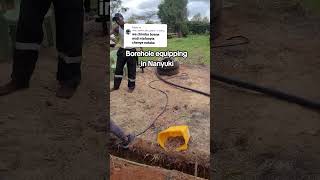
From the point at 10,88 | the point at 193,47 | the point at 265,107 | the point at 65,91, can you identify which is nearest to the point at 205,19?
the point at 193,47

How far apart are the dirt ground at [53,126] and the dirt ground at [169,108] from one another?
0.19 metres

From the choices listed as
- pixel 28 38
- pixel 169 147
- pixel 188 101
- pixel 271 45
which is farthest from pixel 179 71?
pixel 271 45

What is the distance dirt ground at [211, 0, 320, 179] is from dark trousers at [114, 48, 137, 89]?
715mm

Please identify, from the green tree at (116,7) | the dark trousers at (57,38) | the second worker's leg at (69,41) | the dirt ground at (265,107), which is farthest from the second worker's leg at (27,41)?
the dirt ground at (265,107)

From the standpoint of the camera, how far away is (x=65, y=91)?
366 cm

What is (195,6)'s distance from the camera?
136 inches

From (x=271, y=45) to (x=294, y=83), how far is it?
0.37m

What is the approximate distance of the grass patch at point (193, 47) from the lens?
352 cm

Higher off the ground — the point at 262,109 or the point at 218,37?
the point at 218,37

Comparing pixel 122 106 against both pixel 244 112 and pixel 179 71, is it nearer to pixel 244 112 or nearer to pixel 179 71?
pixel 179 71

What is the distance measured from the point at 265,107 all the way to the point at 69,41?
1766 mm

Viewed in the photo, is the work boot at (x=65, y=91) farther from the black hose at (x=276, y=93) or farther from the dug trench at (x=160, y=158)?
the black hose at (x=276, y=93)
